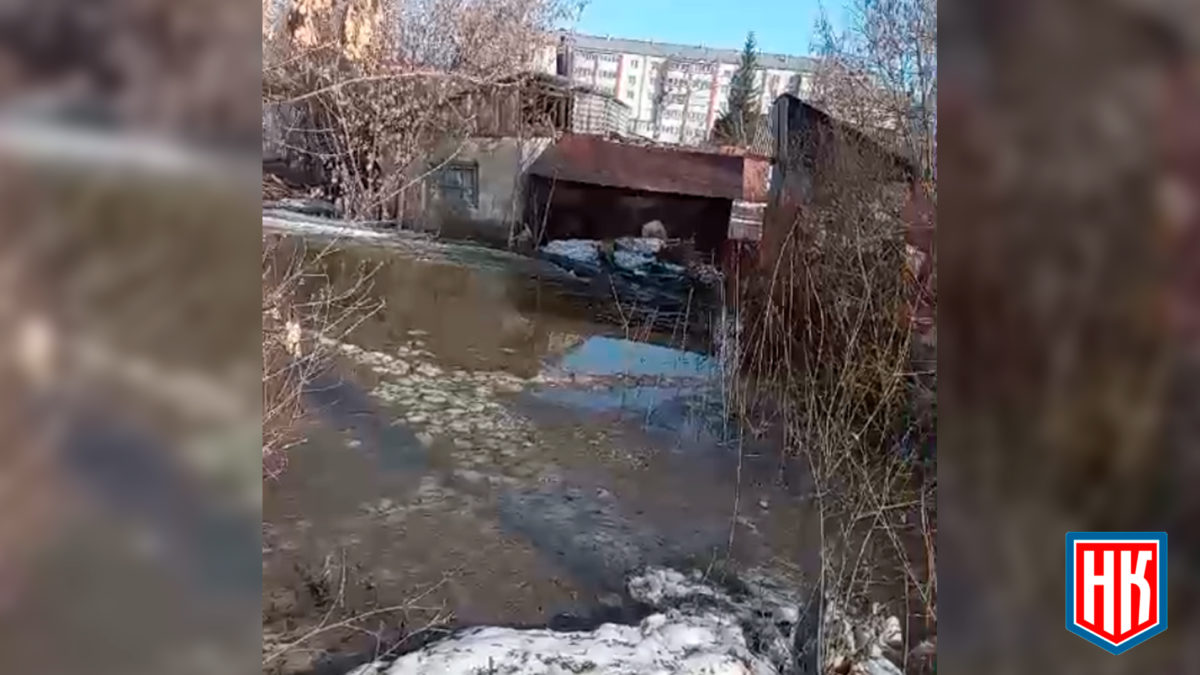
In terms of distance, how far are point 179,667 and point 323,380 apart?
6.34 meters

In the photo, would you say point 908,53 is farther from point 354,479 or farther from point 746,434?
point 354,479

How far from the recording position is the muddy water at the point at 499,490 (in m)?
3.94

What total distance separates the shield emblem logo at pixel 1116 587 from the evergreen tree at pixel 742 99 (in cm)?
2282

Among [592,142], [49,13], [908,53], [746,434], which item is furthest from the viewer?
[592,142]

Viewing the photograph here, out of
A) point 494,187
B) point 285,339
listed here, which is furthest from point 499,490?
point 494,187

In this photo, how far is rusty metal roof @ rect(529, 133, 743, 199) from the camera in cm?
1424

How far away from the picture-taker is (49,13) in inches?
20.4

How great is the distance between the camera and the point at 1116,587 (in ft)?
2.19

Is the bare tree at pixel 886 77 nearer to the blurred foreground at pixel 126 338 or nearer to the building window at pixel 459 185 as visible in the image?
the blurred foreground at pixel 126 338

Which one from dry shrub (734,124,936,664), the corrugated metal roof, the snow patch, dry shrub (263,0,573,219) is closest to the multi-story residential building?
the corrugated metal roof

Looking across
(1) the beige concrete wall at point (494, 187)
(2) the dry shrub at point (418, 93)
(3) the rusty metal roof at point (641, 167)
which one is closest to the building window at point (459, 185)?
(1) the beige concrete wall at point (494, 187)

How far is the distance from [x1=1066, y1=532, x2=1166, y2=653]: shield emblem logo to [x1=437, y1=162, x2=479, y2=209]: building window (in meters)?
15.3

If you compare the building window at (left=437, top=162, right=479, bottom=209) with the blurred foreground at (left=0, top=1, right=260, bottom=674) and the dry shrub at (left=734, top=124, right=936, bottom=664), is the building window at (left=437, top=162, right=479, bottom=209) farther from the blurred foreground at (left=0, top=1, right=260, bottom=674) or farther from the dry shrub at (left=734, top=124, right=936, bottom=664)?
the blurred foreground at (left=0, top=1, right=260, bottom=674)

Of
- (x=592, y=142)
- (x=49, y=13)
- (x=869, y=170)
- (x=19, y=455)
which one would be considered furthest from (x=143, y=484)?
(x=592, y=142)
